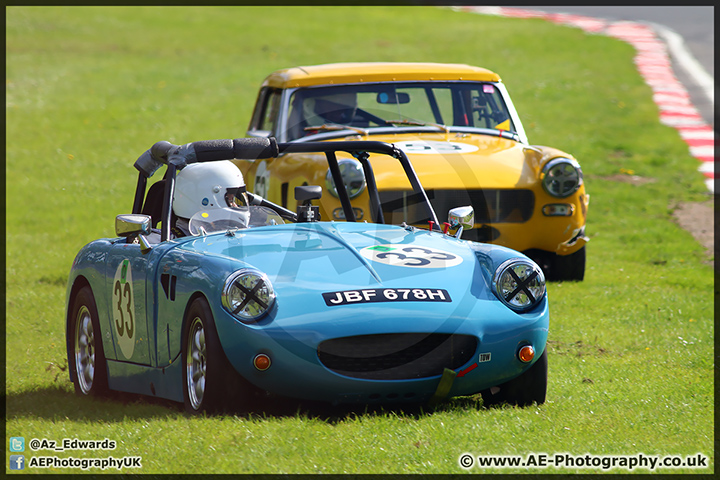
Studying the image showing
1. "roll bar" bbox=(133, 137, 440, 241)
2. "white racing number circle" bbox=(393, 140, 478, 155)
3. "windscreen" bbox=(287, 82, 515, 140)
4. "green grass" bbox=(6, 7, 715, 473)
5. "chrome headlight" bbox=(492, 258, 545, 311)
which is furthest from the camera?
"windscreen" bbox=(287, 82, 515, 140)

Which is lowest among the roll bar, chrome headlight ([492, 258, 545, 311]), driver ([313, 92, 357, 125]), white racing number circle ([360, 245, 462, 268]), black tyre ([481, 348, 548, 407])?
black tyre ([481, 348, 548, 407])

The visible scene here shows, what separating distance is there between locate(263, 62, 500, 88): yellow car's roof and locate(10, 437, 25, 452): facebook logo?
5.39 m

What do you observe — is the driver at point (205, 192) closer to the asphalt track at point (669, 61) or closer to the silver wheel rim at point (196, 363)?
the silver wheel rim at point (196, 363)

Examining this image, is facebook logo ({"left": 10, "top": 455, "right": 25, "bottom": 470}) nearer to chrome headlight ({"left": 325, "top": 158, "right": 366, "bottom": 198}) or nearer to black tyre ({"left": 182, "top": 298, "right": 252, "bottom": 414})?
black tyre ({"left": 182, "top": 298, "right": 252, "bottom": 414})

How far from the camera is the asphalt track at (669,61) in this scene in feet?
62.5

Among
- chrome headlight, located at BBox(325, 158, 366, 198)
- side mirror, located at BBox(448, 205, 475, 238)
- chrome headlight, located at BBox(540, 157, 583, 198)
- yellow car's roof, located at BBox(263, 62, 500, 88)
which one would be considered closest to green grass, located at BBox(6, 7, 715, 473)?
chrome headlight, located at BBox(540, 157, 583, 198)

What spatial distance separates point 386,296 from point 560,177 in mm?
4538

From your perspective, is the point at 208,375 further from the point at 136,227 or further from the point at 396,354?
the point at 136,227

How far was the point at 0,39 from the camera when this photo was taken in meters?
31.1

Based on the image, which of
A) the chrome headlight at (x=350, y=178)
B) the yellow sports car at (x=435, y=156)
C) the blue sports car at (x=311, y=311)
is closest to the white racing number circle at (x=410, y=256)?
the blue sports car at (x=311, y=311)

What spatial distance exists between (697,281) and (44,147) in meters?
13.6

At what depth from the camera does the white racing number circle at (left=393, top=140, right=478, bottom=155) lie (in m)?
8.90

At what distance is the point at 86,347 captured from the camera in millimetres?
6520

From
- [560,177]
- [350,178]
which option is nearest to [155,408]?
[350,178]
